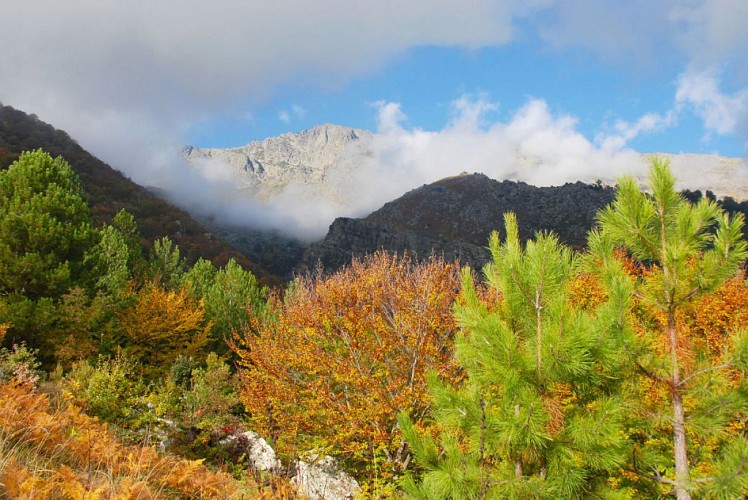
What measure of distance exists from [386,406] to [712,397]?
6.99 metres

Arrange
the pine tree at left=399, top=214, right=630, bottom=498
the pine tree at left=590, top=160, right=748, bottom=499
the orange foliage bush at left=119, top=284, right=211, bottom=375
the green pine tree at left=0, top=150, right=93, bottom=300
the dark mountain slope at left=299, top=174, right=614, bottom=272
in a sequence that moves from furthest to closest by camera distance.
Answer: the dark mountain slope at left=299, top=174, right=614, bottom=272 < the orange foliage bush at left=119, top=284, right=211, bottom=375 < the green pine tree at left=0, top=150, right=93, bottom=300 < the pine tree at left=399, top=214, right=630, bottom=498 < the pine tree at left=590, top=160, right=748, bottom=499

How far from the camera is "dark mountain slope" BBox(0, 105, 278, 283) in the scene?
64.1m

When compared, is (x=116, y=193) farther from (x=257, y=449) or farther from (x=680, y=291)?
(x=680, y=291)

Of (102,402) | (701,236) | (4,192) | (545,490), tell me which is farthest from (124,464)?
(4,192)

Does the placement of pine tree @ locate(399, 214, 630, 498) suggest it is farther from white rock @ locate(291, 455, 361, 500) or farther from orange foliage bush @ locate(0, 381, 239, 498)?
white rock @ locate(291, 455, 361, 500)

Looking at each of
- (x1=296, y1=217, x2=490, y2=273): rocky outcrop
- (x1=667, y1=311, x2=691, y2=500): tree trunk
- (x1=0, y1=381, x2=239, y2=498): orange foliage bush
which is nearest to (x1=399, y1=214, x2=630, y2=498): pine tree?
(x1=667, y1=311, x2=691, y2=500): tree trunk

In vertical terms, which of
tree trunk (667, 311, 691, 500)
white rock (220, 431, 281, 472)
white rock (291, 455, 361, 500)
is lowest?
white rock (291, 455, 361, 500)

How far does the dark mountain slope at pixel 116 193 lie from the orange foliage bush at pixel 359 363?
175 feet

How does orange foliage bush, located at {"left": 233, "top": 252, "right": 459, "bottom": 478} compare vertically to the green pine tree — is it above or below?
below

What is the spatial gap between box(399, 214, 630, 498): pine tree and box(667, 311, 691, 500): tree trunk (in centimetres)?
43

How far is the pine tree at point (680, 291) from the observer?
377 cm

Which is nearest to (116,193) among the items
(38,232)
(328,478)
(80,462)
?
(38,232)

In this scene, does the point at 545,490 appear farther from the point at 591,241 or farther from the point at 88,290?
the point at 88,290

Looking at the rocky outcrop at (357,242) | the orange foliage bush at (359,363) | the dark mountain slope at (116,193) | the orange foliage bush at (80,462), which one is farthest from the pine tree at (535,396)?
the rocky outcrop at (357,242)
